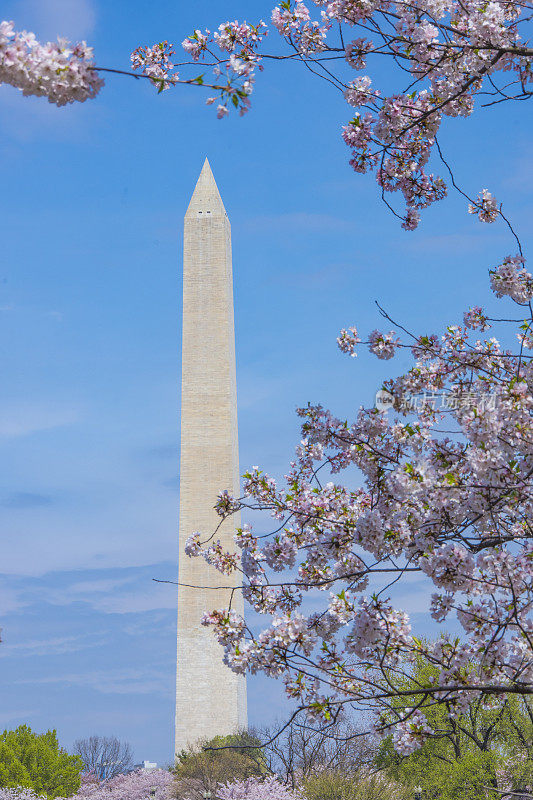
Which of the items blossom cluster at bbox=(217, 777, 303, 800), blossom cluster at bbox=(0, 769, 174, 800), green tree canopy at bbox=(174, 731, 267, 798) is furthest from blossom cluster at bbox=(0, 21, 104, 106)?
blossom cluster at bbox=(0, 769, 174, 800)

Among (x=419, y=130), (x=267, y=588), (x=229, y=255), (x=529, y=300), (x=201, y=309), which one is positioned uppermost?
(x=229, y=255)

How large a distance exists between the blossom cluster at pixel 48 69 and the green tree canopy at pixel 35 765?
28.8 meters

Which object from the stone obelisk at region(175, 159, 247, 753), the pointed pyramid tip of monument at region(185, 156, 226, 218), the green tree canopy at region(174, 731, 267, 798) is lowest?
the green tree canopy at region(174, 731, 267, 798)

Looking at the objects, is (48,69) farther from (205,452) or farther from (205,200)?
(205,200)

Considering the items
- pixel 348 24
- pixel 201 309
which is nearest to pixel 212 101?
pixel 348 24

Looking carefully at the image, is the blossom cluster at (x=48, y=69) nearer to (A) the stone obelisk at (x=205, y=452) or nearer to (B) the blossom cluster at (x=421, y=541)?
(B) the blossom cluster at (x=421, y=541)

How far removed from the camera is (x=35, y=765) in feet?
99.6

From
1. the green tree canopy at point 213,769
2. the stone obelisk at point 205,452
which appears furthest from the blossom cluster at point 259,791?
the stone obelisk at point 205,452

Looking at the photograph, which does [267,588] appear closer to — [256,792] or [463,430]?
[463,430]

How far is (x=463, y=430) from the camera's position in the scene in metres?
5.09

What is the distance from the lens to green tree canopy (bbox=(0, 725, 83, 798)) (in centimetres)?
2931

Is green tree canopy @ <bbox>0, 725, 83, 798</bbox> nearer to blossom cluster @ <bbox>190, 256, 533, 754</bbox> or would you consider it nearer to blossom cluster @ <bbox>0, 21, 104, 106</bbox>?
blossom cluster @ <bbox>190, 256, 533, 754</bbox>

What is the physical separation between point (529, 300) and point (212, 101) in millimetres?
2807

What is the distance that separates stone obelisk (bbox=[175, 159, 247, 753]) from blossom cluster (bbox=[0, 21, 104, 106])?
95.3 ft
